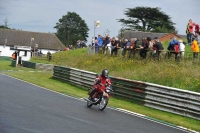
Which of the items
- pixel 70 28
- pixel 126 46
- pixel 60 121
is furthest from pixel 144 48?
pixel 70 28

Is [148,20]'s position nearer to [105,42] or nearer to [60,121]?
[105,42]

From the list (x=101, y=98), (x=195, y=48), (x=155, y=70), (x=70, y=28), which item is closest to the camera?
(x=101, y=98)

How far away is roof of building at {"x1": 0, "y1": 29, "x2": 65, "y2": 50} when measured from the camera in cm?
12031

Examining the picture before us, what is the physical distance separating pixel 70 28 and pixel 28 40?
95.1 feet

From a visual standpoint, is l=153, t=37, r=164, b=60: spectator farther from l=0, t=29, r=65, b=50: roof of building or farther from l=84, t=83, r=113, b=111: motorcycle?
l=0, t=29, r=65, b=50: roof of building

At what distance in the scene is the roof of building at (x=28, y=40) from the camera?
395 ft

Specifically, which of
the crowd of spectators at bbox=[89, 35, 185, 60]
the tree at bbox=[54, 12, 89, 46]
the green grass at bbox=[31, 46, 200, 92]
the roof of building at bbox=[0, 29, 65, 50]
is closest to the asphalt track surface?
the green grass at bbox=[31, 46, 200, 92]

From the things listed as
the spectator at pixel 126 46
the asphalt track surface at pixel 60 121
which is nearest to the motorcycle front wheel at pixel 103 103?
the asphalt track surface at pixel 60 121

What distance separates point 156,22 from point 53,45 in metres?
33.7

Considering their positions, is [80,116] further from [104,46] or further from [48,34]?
[48,34]

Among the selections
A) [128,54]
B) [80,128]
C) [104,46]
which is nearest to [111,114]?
[80,128]

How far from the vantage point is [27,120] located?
12398 millimetres

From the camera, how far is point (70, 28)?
149500 mm

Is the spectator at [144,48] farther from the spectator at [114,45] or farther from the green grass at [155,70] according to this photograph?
the spectator at [114,45]
